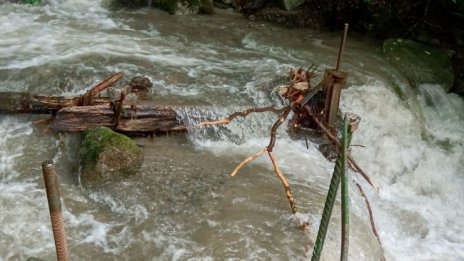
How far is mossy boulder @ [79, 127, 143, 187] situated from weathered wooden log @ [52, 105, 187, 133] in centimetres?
31

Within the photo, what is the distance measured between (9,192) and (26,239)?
664 mm

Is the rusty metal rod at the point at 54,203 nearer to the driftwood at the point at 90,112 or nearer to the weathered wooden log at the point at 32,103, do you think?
the driftwood at the point at 90,112

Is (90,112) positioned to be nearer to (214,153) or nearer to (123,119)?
(123,119)

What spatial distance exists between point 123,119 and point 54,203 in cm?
314

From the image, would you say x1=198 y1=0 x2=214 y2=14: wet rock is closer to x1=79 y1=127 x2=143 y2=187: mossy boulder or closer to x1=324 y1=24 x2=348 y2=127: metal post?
x1=324 y1=24 x2=348 y2=127: metal post

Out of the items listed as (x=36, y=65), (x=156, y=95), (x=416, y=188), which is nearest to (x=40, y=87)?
(x=36, y=65)

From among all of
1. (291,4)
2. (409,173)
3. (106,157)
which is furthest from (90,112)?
(291,4)

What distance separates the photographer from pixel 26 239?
11.8 feet

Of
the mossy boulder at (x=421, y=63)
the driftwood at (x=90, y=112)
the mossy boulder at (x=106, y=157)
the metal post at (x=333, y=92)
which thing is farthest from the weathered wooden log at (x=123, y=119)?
the mossy boulder at (x=421, y=63)

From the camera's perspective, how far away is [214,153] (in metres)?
4.97

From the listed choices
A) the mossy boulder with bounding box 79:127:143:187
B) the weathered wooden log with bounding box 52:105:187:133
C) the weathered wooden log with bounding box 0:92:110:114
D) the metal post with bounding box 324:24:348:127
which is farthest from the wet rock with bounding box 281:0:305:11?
the mossy boulder with bounding box 79:127:143:187

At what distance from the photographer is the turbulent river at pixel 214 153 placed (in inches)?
146

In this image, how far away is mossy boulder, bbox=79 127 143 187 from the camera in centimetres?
427

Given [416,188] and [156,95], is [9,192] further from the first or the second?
[416,188]
